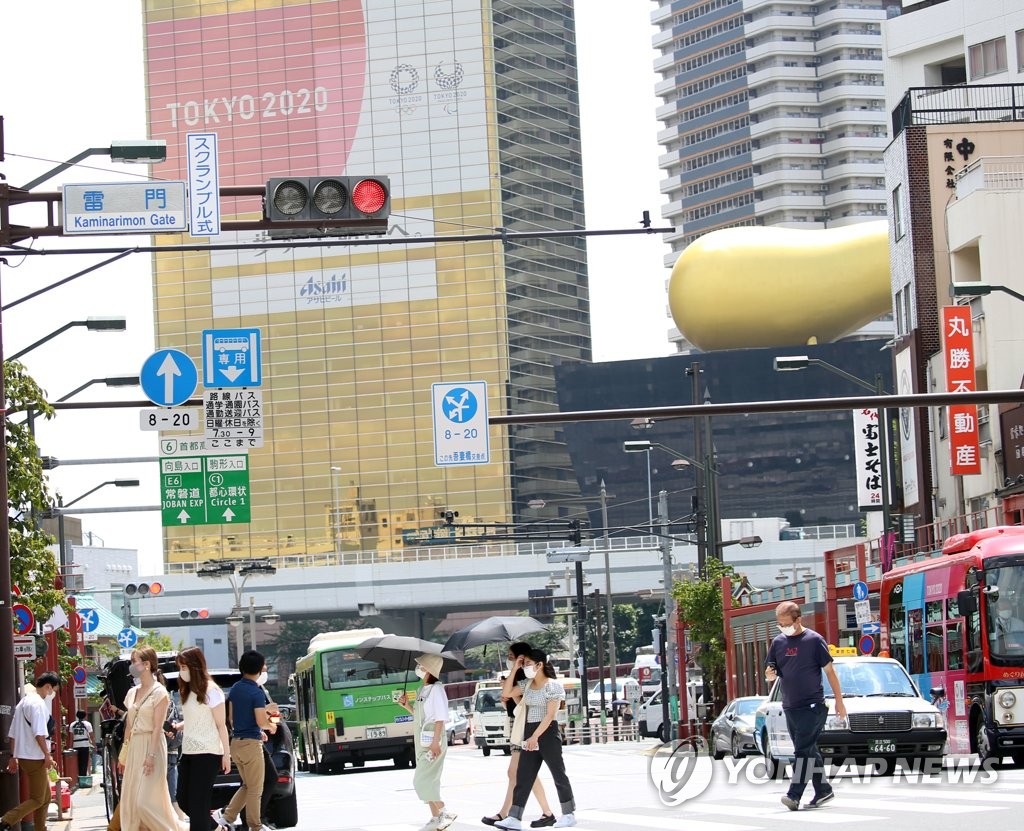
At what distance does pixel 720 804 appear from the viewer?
19.0 m

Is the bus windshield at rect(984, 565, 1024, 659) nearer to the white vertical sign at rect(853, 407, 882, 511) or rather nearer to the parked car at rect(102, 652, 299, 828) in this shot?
the parked car at rect(102, 652, 299, 828)

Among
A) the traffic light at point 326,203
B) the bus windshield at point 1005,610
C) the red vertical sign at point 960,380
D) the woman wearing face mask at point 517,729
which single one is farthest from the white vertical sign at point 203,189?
the red vertical sign at point 960,380

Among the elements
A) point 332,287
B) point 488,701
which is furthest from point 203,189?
point 332,287

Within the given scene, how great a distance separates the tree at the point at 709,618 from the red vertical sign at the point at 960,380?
28.7 feet

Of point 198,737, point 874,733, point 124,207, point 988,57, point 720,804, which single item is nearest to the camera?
point 198,737

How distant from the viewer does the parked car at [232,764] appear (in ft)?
65.5

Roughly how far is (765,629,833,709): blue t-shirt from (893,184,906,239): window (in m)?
39.3

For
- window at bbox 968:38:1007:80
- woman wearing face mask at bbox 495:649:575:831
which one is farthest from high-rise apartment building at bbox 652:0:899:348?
woman wearing face mask at bbox 495:649:575:831

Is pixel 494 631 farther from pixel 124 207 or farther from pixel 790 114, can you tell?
pixel 790 114

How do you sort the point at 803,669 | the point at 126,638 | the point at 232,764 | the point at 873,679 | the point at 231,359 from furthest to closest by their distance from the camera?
the point at 126,638 < the point at 231,359 < the point at 873,679 < the point at 232,764 < the point at 803,669

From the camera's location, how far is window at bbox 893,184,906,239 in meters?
54.4

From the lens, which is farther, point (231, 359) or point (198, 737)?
point (231, 359)

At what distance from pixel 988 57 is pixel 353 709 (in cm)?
3408

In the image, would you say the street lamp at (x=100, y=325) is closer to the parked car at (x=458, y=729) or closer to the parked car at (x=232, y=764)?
the parked car at (x=232, y=764)
